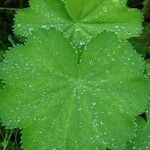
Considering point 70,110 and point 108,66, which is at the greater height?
point 108,66

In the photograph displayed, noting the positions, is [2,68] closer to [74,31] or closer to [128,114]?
[74,31]

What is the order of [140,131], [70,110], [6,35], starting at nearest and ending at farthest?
1. [70,110]
2. [140,131]
3. [6,35]

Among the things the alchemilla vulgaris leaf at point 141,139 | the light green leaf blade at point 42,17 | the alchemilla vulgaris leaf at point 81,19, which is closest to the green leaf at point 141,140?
the alchemilla vulgaris leaf at point 141,139

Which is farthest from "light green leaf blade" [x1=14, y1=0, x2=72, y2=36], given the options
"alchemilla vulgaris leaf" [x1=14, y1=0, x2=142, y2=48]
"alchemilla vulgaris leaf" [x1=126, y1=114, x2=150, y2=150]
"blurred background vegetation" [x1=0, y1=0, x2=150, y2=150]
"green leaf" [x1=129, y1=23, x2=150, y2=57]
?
"alchemilla vulgaris leaf" [x1=126, y1=114, x2=150, y2=150]

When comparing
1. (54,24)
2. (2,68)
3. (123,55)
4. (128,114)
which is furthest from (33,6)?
(128,114)

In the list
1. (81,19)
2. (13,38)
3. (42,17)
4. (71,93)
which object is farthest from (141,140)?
(13,38)

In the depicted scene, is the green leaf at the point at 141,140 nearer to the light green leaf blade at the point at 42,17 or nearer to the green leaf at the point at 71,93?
the green leaf at the point at 71,93
